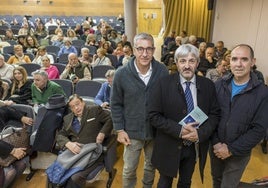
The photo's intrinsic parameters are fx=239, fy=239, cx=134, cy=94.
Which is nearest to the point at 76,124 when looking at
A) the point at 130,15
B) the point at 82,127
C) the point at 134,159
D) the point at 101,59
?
the point at 82,127

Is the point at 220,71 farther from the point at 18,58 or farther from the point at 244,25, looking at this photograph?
the point at 18,58

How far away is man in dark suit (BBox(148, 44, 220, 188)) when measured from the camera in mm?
1682

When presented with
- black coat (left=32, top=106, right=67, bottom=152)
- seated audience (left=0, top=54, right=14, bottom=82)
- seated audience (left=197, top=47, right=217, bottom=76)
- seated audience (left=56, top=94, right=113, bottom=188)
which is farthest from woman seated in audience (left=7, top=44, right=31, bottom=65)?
seated audience (left=197, top=47, right=217, bottom=76)

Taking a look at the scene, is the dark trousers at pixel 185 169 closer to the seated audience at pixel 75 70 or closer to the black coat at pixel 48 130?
the black coat at pixel 48 130

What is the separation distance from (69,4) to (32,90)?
13105mm

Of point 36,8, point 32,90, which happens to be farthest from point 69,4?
point 32,90

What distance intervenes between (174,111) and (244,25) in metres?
5.54

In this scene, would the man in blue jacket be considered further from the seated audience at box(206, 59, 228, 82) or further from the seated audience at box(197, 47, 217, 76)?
the seated audience at box(197, 47, 217, 76)

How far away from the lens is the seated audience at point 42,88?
3.30m

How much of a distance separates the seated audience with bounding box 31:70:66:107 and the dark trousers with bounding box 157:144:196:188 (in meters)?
2.04

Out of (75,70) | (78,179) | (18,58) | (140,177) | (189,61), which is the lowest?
(140,177)

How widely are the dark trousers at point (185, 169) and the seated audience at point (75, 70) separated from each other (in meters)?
2.96

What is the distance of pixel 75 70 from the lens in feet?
14.9

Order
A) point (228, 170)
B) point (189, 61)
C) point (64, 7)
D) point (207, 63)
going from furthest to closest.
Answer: point (64, 7) < point (207, 63) < point (228, 170) < point (189, 61)
